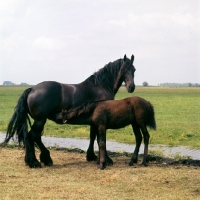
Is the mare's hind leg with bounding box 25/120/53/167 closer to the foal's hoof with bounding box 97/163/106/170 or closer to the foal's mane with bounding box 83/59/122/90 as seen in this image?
the foal's hoof with bounding box 97/163/106/170

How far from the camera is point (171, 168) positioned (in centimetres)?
885

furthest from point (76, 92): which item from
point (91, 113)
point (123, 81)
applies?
point (123, 81)

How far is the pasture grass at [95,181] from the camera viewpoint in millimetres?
6551

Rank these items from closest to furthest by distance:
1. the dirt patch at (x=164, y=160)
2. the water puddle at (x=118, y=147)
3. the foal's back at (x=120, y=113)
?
the foal's back at (x=120, y=113), the dirt patch at (x=164, y=160), the water puddle at (x=118, y=147)

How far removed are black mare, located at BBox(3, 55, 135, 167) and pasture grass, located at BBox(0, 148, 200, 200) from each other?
57 cm

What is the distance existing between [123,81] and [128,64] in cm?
51

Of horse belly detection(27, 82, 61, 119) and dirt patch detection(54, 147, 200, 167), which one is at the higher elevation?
horse belly detection(27, 82, 61, 119)

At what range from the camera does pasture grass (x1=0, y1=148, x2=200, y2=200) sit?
6551 mm

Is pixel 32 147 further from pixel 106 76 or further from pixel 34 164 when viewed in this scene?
pixel 106 76

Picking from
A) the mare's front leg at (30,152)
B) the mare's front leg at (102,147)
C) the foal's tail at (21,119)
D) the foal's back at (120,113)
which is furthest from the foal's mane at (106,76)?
the mare's front leg at (30,152)

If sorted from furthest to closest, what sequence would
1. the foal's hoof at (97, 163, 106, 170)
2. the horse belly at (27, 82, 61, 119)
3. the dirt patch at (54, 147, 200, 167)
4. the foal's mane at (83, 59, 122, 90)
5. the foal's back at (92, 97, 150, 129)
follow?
the foal's mane at (83, 59, 122, 90) → the dirt patch at (54, 147, 200, 167) → the foal's back at (92, 97, 150, 129) → the horse belly at (27, 82, 61, 119) → the foal's hoof at (97, 163, 106, 170)

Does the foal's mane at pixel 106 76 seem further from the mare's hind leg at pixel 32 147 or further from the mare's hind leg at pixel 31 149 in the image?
the mare's hind leg at pixel 31 149

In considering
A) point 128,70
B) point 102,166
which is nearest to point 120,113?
point 128,70

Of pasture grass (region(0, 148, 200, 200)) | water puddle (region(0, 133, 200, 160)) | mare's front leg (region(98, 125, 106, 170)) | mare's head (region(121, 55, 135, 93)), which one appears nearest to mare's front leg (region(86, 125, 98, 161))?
pasture grass (region(0, 148, 200, 200))
